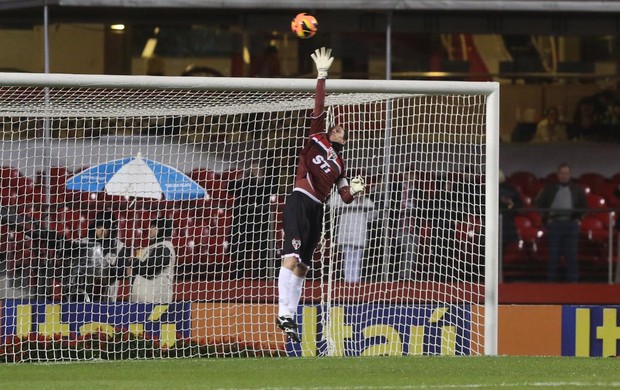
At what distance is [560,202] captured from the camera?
55.7ft

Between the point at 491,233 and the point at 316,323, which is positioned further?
the point at 316,323

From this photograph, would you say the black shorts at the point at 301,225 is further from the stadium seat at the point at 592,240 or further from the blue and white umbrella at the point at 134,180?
the stadium seat at the point at 592,240

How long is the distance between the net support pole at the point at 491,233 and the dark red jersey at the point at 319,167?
4.29 feet

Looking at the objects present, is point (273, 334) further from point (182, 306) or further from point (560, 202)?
point (560, 202)

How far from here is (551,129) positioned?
2289 centimetres

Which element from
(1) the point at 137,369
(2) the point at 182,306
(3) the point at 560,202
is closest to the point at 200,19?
(3) the point at 560,202

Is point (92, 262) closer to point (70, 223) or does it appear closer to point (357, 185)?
point (70, 223)

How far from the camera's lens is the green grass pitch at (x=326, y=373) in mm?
9047

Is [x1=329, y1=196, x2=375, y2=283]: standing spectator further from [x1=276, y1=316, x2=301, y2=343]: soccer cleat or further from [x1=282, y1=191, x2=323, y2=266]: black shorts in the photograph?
[x1=276, y1=316, x2=301, y2=343]: soccer cleat

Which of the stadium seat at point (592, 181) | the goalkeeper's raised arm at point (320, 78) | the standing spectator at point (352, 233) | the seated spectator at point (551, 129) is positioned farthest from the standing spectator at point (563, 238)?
the seated spectator at point (551, 129)

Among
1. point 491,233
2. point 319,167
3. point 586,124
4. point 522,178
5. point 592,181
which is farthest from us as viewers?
point 586,124

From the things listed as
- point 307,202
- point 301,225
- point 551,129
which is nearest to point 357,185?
point 307,202

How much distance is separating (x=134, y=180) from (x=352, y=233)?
2.24 m

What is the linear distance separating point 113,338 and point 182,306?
0.74 metres
